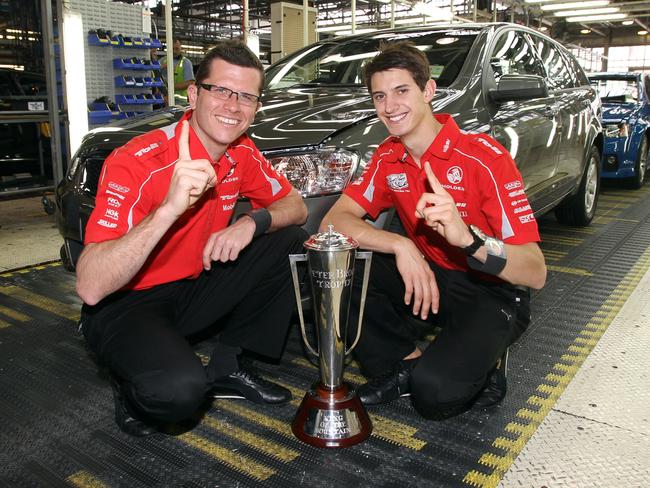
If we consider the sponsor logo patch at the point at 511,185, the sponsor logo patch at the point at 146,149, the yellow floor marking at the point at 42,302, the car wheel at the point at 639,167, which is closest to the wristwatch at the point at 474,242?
the sponsor logo patch at the point at 511,185

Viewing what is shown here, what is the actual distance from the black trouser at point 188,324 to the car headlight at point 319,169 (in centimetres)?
20

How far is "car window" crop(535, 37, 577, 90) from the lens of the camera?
4.01 meters

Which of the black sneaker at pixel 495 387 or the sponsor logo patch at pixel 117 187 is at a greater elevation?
the sponsor logo patch at pixel 117 187

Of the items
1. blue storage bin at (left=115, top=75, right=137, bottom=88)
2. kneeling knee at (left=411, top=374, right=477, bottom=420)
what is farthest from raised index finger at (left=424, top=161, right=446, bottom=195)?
blue storage bin at (left=115, top=75, right=137, bottom=88)

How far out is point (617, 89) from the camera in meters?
7.20

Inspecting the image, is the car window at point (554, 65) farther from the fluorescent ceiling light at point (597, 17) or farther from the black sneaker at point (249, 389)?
the fluorescent ceiling light at point (597, 17)

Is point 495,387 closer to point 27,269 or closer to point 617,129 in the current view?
point 27,269

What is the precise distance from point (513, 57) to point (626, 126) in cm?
355

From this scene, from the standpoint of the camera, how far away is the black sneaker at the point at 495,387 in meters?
2.09

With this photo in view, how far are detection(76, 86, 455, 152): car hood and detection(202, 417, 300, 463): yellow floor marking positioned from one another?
3.25 ft

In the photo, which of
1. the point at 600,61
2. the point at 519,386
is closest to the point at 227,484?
the point at 519,386

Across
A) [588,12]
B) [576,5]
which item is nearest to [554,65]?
[576,5]

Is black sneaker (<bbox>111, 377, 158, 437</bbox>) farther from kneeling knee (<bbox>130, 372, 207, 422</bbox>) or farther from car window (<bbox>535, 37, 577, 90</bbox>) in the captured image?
car window (<bbox>535, 37, 577, 90</bbox>)

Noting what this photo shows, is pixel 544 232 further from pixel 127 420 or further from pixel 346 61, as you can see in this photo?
pixel 127 420
